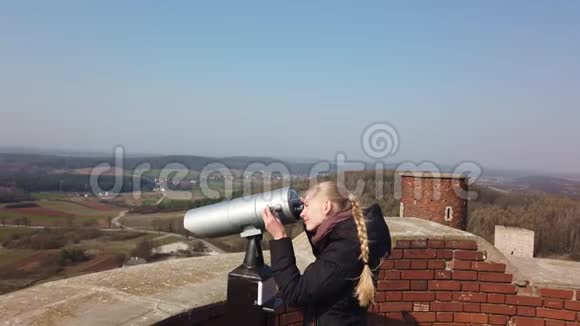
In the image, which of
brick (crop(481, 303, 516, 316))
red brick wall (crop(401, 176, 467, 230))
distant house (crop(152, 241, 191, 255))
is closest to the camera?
brick (crop(481, 303, 516, 316))

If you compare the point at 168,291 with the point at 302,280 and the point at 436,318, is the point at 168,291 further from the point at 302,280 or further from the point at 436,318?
the point at 436,318

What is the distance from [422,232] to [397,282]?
1.55 ft

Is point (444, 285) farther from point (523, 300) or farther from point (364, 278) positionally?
point (364, 278)

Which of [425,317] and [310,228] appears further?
[425,317]

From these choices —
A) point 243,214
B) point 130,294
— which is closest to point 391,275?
point 243,214

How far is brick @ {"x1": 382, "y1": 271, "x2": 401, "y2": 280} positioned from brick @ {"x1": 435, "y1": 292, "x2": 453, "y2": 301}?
349 millimetres

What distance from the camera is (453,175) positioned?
880cm

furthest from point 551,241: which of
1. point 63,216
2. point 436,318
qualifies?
point 63,216

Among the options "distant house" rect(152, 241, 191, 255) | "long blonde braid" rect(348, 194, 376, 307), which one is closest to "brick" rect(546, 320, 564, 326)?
"long blonde braid" rect(348, 194, 376, 307)

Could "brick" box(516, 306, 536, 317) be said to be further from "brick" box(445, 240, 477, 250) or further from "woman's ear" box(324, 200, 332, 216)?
"woman's ear" box(324, 200, 332, 216)

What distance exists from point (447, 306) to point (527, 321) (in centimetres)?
58

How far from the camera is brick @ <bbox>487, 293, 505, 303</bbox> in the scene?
3.25m

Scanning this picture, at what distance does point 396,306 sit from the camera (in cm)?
327

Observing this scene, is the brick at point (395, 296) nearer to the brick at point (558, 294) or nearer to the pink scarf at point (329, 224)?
the brick at point (558, 294)
